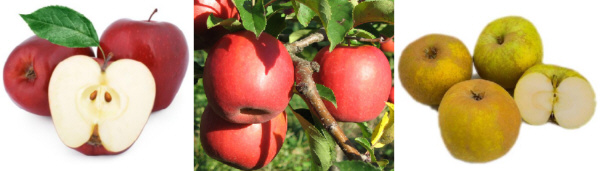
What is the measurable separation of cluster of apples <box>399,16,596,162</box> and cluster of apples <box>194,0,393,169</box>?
1.25ft

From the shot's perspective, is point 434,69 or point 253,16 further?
point 434,69

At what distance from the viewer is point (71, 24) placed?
0.83m

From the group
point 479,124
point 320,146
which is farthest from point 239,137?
point 479,124

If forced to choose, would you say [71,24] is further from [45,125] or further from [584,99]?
[584,99]

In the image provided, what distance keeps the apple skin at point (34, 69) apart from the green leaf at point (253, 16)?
20cm

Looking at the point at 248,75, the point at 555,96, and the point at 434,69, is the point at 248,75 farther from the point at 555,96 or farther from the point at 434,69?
the point at 555,96

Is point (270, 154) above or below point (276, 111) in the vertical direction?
below

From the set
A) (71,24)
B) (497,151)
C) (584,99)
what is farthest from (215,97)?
(584,99)

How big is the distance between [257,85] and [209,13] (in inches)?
5.4

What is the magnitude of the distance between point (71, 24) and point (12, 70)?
107 mm

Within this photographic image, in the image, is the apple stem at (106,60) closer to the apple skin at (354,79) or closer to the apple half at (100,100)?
the apple half at (100,100)

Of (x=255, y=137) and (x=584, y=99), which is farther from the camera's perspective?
(x=584, y=99)

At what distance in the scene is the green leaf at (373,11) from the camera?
Answer: 855 millimetres

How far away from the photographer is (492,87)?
129 cm
